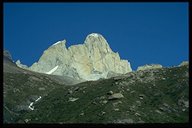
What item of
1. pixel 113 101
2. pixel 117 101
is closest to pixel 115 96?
pixel 113 101

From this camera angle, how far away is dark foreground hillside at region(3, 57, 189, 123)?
75562 millimetres

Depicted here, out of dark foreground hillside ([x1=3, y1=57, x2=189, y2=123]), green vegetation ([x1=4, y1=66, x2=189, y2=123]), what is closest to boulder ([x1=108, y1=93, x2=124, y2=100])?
dark foreground hillside ([x1=3, y1=57, x2=189, y2=123])

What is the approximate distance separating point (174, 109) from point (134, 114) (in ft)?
38.9

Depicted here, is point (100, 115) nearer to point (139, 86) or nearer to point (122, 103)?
point (122, 103)

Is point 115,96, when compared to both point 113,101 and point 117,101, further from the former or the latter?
point 117,101

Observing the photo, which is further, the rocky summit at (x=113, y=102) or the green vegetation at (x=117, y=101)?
the green vegetation at (x=117, y=101)

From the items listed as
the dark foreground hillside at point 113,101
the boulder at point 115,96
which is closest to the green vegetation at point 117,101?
the dark foreground hillside at point 113,101

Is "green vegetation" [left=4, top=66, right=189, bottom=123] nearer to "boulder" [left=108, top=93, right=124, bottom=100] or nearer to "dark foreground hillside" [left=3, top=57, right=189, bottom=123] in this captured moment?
"dark foreground hillside" [left=3, top=57, right=189, bottom=123]

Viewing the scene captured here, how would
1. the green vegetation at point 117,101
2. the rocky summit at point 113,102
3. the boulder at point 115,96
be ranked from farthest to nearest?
the boulder at point 115,96 → the green vegetation at point 117,101 → the rocky summit at point 113,102

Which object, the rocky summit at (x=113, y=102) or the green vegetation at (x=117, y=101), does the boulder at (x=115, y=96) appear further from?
the green vegetation at (x=117, y=101)

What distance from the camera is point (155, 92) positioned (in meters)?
91.2

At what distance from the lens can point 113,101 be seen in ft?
263

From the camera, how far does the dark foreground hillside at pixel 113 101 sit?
75.6 meters

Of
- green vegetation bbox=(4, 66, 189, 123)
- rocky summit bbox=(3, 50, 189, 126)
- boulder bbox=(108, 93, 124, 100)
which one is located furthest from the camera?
boulder bbox=(108, 93, 124, 100)
